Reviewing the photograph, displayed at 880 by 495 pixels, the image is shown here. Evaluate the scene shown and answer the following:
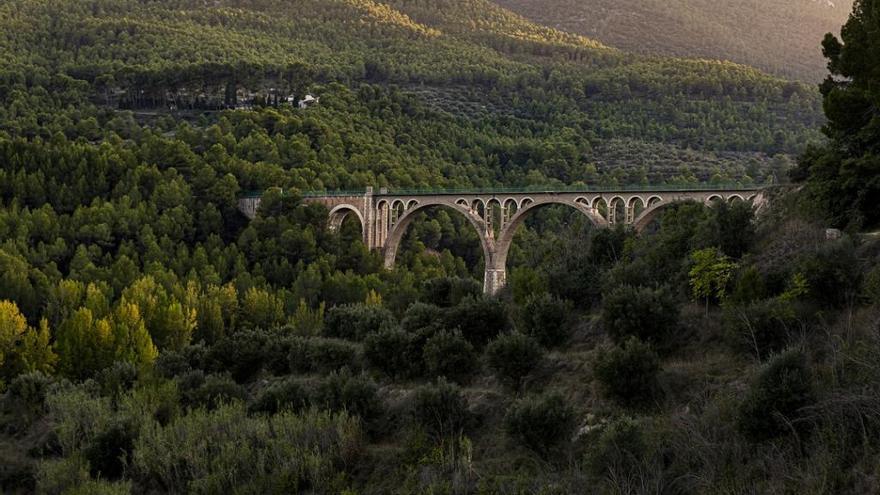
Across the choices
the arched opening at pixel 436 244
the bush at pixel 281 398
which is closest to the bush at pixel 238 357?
the bush at pixel 281 398

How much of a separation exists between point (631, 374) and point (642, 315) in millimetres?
2063

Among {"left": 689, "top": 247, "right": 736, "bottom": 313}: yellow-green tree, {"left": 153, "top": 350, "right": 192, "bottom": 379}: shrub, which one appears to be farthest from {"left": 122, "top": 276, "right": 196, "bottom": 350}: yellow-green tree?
{"left": 689, "top": 247, "right": 736, "bottom": 313}: yellow-green tree

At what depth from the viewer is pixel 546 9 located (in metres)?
160

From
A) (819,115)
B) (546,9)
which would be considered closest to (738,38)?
(546,9)

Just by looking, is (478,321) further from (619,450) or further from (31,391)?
(31,391)

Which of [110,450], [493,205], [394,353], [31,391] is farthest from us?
[493,205]

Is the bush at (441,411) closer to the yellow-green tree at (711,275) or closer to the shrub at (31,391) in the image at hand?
the yellow-green tree at (711,275)

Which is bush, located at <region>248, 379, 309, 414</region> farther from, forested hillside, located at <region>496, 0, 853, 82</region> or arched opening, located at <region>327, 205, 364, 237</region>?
forested hillside, located at <region>496, 0, 853, 82</region>

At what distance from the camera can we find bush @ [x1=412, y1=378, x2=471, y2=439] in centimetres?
1641

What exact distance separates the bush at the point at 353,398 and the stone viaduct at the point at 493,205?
732 inches

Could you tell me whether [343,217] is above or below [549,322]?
below

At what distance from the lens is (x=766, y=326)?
14859 millimetres

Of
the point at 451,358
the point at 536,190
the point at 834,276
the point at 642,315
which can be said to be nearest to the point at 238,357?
the point at 451,358

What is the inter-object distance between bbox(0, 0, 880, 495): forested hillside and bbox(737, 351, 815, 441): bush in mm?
41
